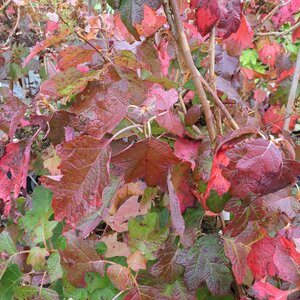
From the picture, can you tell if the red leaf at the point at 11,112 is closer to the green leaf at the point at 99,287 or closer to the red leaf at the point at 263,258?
the green leaf at the point at 99,287

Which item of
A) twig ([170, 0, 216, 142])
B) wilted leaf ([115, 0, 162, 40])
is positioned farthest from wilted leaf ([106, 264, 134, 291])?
wilted leaf ([115, 0, 162, 40])

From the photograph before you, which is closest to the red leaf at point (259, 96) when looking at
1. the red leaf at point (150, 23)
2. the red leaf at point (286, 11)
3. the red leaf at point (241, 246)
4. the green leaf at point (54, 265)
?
the red leaf at point (286, 11)

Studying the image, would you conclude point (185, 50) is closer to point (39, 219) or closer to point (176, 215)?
point (176, 215)

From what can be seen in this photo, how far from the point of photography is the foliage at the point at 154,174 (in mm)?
644

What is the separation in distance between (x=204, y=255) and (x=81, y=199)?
11.7 inches

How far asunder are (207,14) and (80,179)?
12.6 inches

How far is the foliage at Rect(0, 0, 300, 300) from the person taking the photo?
2.11 ft

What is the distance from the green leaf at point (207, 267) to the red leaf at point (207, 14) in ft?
1.24

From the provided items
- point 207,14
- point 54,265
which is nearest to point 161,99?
point 207,14

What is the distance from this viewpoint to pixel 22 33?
159 cm

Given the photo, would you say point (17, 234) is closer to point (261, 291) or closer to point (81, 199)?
point (81, 199)

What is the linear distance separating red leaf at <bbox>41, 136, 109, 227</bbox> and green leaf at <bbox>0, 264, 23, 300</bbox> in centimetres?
41

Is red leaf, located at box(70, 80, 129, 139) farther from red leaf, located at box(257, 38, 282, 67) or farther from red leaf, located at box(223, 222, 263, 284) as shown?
red leaf, located at box(257, 38, 282, 67)

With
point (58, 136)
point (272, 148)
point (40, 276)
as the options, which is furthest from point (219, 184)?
point (40, 276)
